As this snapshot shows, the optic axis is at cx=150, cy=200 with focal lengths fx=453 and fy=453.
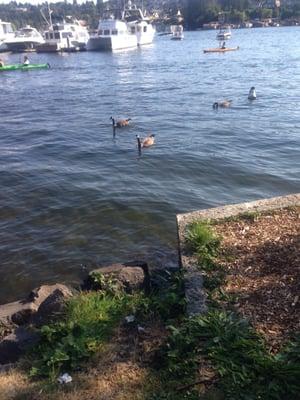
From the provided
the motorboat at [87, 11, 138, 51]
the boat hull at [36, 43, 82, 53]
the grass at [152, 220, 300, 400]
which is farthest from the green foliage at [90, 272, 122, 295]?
the boat hull at [36, 43, 82, 53]

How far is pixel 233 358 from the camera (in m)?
3.54

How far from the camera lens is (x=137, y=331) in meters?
4.34

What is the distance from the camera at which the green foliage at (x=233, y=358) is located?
326 centimetres

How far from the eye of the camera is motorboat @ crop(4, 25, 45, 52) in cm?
7724

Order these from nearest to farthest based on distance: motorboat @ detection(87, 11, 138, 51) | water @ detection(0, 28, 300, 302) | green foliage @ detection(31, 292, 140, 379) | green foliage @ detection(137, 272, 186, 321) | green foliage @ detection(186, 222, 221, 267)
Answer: green foliage @ detection(31, 292, 140, 379) < green foliage @ detection(137, 272, 186, 321) < green foliage @ detection(186, 222, 221, 267) < water @ detection(0, 28, 300, 302) < motorboat @ detection(87, 11, 138, 51)

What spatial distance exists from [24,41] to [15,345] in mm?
80518

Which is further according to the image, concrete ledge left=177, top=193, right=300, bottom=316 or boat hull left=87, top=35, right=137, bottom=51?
boat hull left=87, top=35, right=137, bottom=51

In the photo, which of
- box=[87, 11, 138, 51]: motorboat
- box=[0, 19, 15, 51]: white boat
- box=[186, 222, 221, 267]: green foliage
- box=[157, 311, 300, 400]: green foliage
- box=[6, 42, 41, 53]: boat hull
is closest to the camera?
box=[157, 311, 300, 400]: green foliage

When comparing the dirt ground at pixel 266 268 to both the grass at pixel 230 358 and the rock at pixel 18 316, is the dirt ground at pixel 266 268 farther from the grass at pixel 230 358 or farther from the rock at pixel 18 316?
the rock at pixel 18 316

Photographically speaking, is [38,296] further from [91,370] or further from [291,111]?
[291,111]

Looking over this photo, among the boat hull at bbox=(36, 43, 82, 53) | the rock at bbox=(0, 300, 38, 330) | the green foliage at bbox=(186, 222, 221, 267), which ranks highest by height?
the green foliage at bbox=(186, 222, 221, 267)

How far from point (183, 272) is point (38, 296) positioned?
196cm

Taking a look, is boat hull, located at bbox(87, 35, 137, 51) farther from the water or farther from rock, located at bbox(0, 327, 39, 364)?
rock, located at bbox(0, 327, 39, 364)

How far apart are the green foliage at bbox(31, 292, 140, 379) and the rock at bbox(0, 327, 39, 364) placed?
0.16 m
